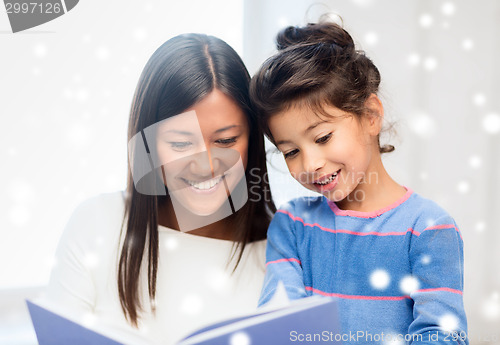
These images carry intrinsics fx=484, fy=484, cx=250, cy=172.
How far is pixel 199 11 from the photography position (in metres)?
1.54

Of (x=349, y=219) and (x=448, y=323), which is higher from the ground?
(x=349, y=219)

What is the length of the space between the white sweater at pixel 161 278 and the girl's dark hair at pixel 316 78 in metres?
0.34

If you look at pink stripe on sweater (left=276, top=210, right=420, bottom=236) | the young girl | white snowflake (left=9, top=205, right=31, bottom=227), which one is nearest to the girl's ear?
the young girl

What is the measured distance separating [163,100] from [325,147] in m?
0.37

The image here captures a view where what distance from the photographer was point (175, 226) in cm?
120

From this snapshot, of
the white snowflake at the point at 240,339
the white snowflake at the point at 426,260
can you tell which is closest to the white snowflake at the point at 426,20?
the white snowflake at the point at 426,260

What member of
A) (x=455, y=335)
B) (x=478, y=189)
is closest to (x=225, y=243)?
(x=455, y=335)

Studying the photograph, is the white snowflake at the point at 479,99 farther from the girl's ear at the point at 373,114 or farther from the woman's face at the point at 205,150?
the woman's face at the point at 205,150

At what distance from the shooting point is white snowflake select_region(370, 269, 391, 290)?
96cm

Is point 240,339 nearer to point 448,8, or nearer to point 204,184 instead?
point 204,184

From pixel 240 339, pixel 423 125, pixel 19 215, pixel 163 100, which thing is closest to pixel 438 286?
pixel 240 339

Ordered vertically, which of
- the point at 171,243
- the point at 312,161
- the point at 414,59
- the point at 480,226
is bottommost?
the point at 480,226

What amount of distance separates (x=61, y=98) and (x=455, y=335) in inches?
49.6

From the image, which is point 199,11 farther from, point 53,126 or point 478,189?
point 478,189
